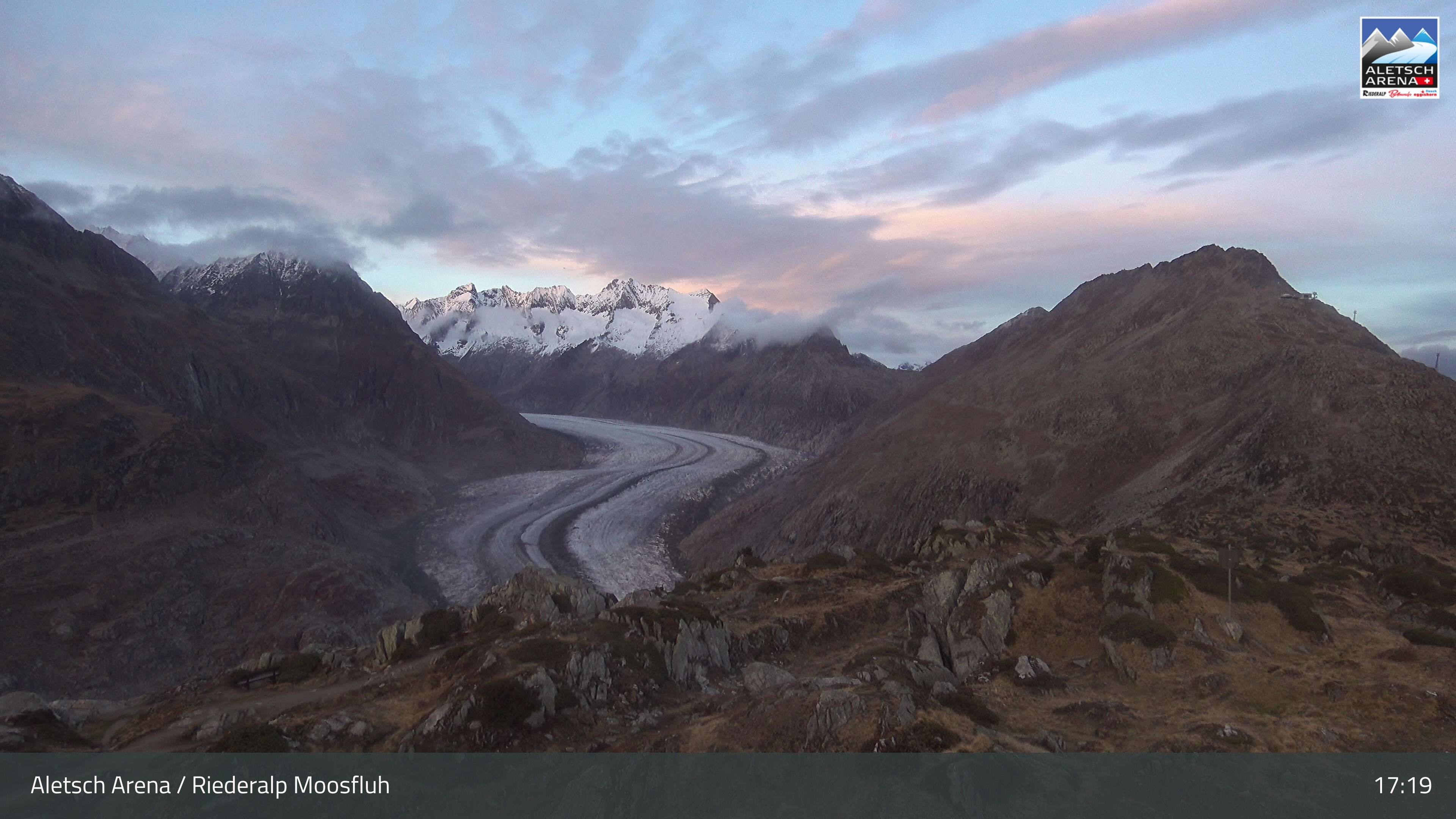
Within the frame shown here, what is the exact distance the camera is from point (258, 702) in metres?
27.2

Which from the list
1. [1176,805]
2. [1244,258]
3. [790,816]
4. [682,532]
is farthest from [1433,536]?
[682,532]

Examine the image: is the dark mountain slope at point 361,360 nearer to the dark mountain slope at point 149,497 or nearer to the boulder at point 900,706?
the dark mountain slope at point 149,497

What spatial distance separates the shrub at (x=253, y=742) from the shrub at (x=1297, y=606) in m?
36.2

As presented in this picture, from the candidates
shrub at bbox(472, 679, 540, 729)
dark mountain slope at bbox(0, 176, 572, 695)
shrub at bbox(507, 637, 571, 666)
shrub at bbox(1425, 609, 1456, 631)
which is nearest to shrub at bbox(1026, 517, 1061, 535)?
shrub at bbox(1425, 609, 1456, 631)

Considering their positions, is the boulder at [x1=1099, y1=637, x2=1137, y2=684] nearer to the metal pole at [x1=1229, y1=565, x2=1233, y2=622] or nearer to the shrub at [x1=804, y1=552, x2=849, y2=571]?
the metal pole at [x1=1229, y1=565, x2=1233, y2=622]

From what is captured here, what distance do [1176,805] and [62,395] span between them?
358 feet

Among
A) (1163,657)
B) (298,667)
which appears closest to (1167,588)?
(1163,657)

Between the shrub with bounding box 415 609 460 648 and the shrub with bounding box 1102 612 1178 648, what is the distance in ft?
97.8

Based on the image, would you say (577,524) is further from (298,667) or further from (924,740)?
(924,740)

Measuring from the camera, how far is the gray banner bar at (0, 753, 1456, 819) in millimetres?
17078

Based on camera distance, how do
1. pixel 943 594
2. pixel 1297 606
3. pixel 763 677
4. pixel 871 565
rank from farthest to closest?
1. pixel 871 565
2. pixel 943 594
3. pixel 1297 606
4. pixel 763 677

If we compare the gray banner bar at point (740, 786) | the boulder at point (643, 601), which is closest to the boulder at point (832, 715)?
the gray banner bar at point (740, 786)

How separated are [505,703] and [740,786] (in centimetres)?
831

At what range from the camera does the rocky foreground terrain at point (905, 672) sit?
20.4 meters
